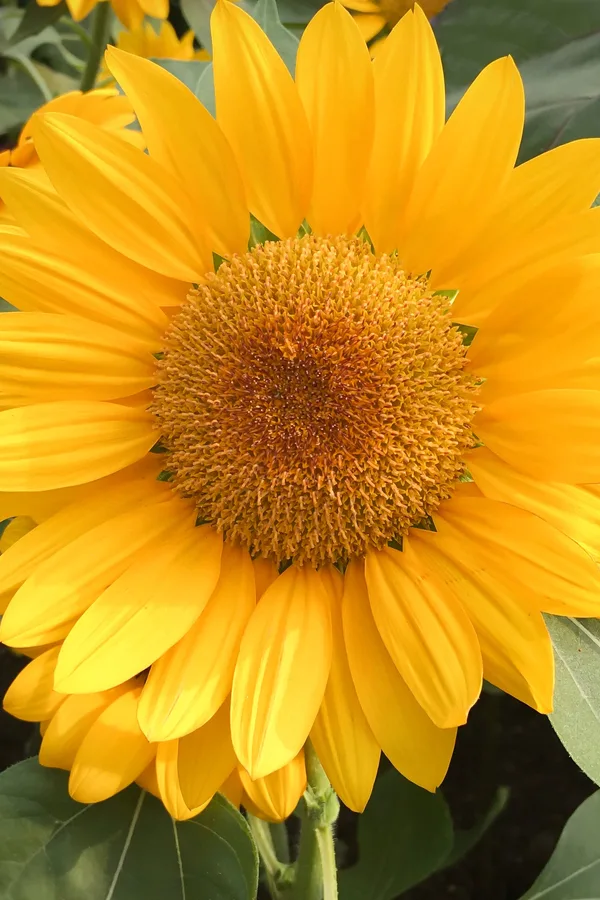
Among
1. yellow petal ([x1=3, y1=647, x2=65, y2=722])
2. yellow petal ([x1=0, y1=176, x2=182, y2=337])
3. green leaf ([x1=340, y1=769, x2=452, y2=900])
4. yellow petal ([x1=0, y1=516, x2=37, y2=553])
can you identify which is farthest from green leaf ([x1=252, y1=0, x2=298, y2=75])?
green leaf ([x1=340, y1=769, x2=452, y2=900])

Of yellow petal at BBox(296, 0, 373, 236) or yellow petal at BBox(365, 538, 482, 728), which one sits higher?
yellow petal at BBox(296, 0, 373, 236)

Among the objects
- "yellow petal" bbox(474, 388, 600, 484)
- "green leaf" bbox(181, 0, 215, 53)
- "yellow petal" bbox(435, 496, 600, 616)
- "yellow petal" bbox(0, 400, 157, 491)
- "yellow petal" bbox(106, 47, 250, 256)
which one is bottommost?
"yellow petal" bbox(0, 400, 157, 491)

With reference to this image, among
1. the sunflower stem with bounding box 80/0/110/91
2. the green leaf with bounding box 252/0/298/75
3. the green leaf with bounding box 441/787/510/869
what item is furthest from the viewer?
the sunflower stem with bounding box 80/0/110/91

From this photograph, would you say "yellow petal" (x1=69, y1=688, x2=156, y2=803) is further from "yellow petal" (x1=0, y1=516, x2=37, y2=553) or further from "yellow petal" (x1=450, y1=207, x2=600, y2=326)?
"yellow petal" (x1=450, y1=207, x2=600, y2=326)

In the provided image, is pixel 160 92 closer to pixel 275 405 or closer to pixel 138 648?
pixel 275 405

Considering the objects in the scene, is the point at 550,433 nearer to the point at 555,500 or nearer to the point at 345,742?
the point at 555,500

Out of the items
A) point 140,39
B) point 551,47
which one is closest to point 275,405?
point 551,47
